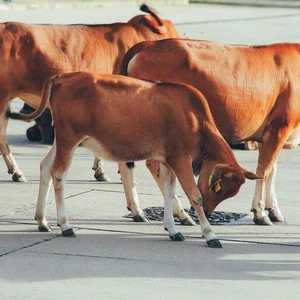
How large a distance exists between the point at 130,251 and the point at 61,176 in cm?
92

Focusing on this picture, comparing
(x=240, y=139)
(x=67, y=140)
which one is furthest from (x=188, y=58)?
(x=67, y=140)

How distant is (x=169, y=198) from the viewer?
26.6 feet

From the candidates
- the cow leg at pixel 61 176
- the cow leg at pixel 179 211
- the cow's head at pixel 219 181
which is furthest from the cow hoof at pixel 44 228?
the cow's head at pixel 219 181

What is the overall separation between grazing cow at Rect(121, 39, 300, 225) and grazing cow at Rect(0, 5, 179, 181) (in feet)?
4.54

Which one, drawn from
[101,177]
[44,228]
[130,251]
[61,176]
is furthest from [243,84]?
[101,177]

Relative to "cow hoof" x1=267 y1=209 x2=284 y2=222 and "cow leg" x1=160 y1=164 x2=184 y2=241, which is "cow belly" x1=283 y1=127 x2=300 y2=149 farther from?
"cow leg" x1=160 y1=164 x2=184 y2=241

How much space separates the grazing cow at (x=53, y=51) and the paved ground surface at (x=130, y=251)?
922 millimetres

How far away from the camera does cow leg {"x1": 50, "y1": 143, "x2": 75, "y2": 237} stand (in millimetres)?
7883

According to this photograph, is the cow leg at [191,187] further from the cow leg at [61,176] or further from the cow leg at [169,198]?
the cow leg at [61,176]

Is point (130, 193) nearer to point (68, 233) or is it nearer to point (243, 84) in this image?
point (68, 233)

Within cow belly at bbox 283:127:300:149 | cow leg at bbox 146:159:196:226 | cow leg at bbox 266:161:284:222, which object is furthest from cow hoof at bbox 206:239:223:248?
cow belly at bbox 283:127:300:149

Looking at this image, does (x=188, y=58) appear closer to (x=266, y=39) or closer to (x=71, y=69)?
(x=71, y=69)

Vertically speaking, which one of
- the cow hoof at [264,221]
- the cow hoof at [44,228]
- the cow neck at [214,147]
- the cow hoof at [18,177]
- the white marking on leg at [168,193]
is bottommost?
the cow hoof at [18,177]

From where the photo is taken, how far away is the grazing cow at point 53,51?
9961 millimetres
